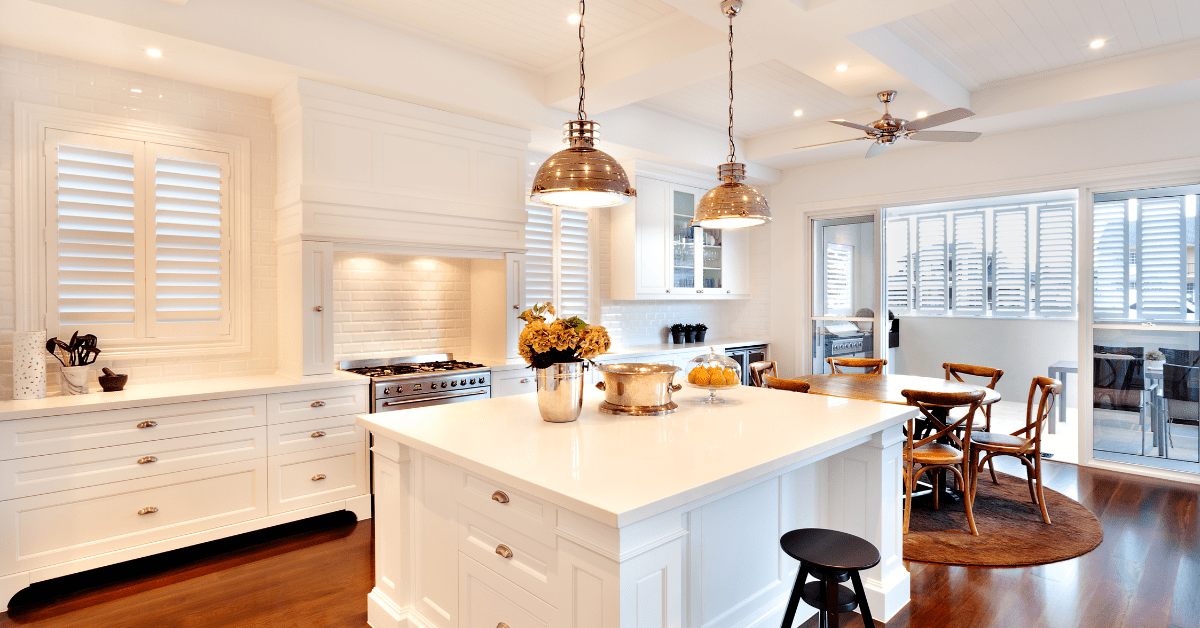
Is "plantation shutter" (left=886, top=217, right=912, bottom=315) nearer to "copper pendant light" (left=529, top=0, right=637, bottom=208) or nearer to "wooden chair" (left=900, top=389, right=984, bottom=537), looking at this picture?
"wooden chair" (left=900, top=389, right=984, bottom=537)

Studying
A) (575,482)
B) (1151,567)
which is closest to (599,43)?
(575,482)

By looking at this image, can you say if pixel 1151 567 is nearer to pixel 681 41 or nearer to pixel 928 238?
pixel 681 41

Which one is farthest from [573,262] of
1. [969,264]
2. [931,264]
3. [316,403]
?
[969,264]

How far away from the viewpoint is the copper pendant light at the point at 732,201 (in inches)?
118

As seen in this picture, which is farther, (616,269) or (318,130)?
(616,269)

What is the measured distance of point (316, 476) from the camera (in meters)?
3.89

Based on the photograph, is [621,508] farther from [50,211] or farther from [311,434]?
[50,211]

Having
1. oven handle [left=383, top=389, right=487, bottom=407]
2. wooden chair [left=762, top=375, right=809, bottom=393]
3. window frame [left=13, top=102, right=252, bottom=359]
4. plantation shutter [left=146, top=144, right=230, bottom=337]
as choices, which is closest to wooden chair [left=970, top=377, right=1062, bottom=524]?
wooden chair [left=762, top=375, right=809, bottom=393]

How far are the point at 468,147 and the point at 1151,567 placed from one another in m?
4.72

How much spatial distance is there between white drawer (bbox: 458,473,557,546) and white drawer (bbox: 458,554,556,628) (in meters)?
0.20

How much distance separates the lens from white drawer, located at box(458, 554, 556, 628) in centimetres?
197

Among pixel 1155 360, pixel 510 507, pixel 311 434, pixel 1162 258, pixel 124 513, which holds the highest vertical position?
pixel 1162 258

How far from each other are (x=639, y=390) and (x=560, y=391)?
0.41 metres

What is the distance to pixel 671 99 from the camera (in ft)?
17.0
